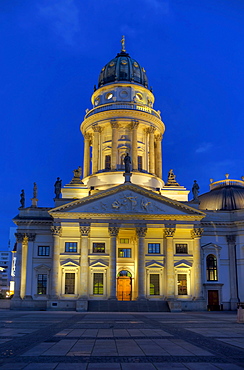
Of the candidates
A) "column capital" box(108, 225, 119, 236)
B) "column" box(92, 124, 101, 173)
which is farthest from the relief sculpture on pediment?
"column" box(92, 124, 101, 173)

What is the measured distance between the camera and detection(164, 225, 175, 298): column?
56781mm

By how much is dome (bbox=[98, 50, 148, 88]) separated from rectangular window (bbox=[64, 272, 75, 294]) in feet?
119

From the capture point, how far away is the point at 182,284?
5950 cm

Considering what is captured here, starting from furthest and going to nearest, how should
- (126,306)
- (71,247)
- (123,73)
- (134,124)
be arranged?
(123,73), (134,124), (71,247), (126,306)

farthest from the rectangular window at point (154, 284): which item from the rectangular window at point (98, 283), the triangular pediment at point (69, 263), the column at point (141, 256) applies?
the triangular pediment at point (69, 263)

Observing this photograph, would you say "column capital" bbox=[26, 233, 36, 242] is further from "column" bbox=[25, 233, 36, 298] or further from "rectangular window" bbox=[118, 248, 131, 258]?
"rectangular window" bbox=[118, 248, 131, 258]

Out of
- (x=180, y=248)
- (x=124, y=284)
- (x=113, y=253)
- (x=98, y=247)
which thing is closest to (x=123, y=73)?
(x=98, y=247)

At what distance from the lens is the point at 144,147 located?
73875 mm

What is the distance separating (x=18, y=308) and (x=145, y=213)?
70.0ft

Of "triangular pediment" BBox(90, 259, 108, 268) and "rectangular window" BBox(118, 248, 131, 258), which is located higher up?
"rectangular window" BBox(118, 248, 131, 258)

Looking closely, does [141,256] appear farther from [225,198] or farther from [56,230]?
[225,198]

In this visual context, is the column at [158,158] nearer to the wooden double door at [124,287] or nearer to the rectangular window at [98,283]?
the wooden double door at [124,287]

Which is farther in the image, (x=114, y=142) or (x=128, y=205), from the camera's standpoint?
(x=114, y=142)

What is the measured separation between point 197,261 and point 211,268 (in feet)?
17.9
